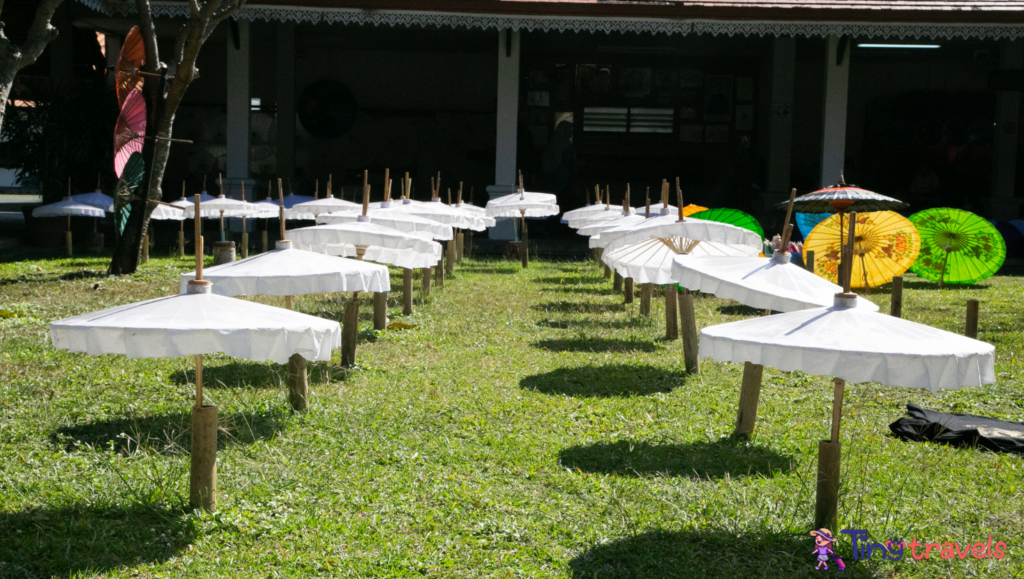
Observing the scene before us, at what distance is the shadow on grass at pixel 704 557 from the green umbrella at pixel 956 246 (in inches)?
365

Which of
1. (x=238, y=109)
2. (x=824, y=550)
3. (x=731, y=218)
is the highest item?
(x=238, y=109)

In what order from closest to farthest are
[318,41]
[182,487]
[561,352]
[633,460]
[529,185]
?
[182,487]
[633,460]
[561,352]
[529,185]
[318,41]

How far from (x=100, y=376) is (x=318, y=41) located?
17.7m

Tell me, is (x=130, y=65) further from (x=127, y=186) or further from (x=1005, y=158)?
(x=1005, y=158)

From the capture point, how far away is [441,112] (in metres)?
24.6

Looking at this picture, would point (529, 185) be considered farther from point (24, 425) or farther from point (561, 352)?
point (24, 425)

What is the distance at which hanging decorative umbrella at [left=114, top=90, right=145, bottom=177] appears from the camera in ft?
37.6

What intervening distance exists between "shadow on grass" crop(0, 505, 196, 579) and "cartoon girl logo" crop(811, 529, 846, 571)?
2.58 meters

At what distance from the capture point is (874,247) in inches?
437

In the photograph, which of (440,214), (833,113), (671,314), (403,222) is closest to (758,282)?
(671,314)

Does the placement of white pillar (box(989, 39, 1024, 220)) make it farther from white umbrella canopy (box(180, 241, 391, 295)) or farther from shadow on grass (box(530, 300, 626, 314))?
white umbrella canopy (box(180, 241, 391, 295))

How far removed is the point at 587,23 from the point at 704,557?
13.7m

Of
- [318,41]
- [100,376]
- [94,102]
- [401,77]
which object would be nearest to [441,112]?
[401,77]

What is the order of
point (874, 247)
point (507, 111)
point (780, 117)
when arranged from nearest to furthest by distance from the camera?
point (874, 247)
point (507, 111)
point (780, 117)
